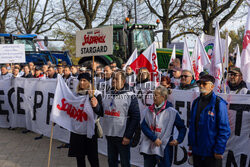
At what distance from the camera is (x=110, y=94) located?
4309 mm

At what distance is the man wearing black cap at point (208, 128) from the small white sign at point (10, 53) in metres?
8.01

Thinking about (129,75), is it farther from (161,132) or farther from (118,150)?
(161,132)

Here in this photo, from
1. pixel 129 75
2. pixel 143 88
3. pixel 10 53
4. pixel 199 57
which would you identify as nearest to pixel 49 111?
pixel 129 75

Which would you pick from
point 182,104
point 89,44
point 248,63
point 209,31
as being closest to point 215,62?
point 248,63

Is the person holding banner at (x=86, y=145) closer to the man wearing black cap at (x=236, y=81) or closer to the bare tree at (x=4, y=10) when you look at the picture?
the man wearing black cap at (x=236, y=81)

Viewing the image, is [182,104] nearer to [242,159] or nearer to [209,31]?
[242,159]

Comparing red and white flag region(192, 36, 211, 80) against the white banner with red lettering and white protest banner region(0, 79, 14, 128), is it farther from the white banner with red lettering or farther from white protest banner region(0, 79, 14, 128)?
white protest banner region(0, 79, 14, 128)

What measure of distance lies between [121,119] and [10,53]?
23.9 ft

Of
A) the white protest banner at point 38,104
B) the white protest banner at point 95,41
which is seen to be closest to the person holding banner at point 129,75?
the white protest banner at point 38,104

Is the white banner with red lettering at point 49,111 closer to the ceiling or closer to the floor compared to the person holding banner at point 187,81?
closer to the floor

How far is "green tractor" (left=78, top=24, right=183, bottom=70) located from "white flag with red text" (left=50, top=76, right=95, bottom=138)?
25.4 ft

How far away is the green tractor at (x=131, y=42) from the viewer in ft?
41.6

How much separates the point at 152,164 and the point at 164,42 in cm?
1492

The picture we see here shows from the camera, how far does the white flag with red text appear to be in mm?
4426
